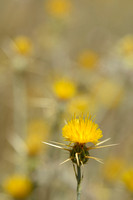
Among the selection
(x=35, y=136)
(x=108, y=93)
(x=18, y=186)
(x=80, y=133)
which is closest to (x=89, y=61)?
(x=108, y=93)

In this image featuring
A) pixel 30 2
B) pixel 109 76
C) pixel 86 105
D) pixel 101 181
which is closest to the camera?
pixel 86 105

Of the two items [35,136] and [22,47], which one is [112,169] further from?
[22,47]

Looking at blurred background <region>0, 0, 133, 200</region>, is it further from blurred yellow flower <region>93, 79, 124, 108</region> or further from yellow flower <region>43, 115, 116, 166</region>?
yellow flower <region>43, 115, 116, 166</region>

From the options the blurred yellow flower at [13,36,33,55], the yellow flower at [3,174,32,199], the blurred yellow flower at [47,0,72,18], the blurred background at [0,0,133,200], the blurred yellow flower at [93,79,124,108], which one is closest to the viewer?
the yellow flower at [3,174,32,199]

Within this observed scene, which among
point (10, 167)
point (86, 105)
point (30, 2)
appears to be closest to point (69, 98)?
point (86, 105)

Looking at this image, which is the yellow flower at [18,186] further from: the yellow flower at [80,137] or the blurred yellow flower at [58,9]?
the blurred yellow flower at [58,9]

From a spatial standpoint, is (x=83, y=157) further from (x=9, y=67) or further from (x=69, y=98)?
(x=9, y=67)

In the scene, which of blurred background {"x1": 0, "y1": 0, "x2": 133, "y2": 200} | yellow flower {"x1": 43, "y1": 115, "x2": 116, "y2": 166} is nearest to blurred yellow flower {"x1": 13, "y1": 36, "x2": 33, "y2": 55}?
blurred background {"x1": 0, "y1": 0, "x2": 133, "y2": 200}
